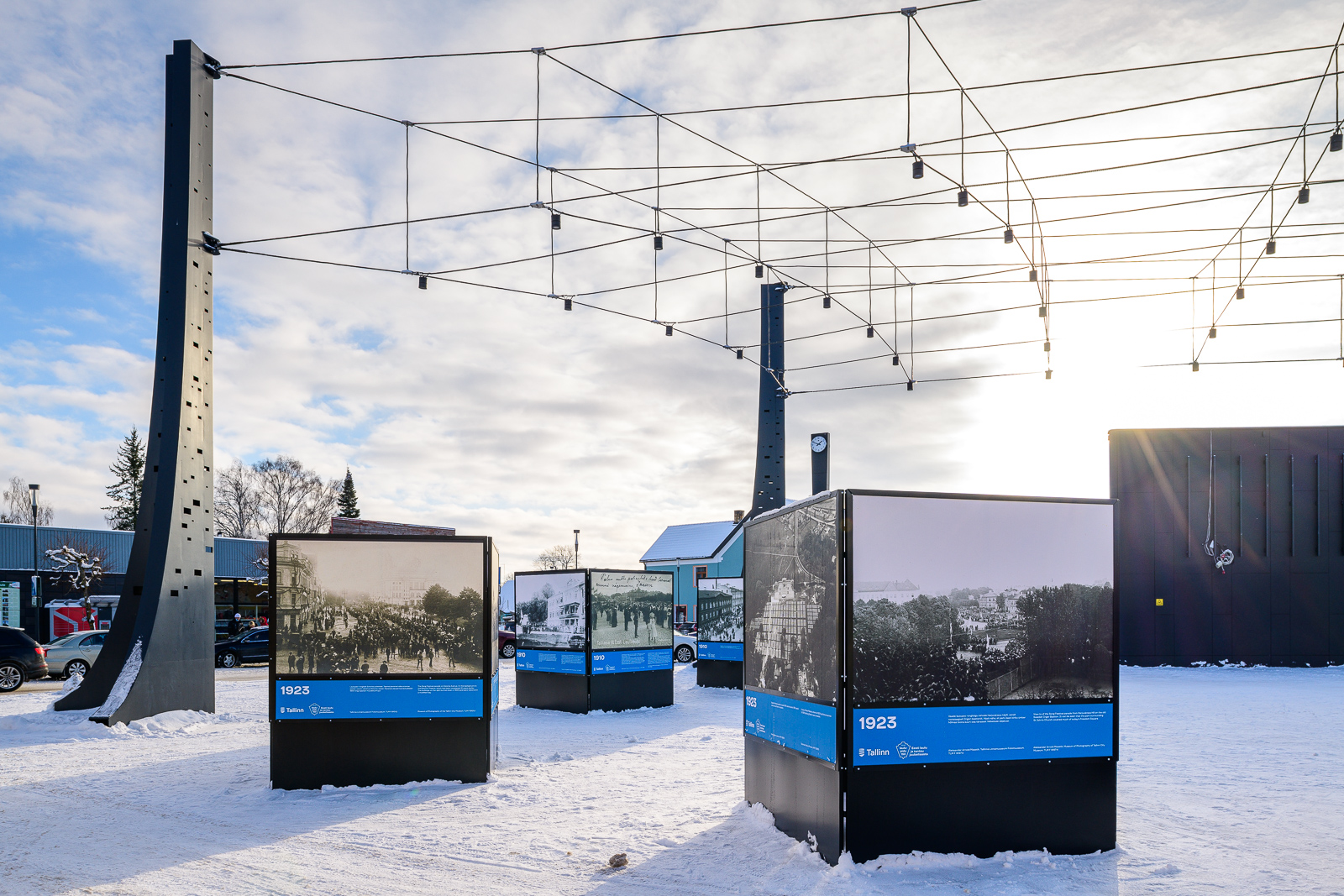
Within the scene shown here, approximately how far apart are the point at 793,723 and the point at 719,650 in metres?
15.3

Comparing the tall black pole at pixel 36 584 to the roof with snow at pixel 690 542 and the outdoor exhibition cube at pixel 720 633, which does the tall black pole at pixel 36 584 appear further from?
the roof with snow at pixel 690 542

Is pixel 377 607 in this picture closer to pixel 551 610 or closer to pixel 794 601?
pixel 794 601

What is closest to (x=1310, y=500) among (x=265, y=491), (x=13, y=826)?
(x=13, y=826)

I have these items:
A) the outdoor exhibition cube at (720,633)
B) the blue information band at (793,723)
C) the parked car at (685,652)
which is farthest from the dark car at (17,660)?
the blue information band at (793,723)

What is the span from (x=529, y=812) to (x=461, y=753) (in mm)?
1523

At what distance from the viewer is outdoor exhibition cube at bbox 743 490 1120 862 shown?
6781 millimetres

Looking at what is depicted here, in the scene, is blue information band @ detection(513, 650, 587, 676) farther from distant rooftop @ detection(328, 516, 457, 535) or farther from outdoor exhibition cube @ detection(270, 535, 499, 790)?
distant rooftop @ detection(328, 516, 457, 535)

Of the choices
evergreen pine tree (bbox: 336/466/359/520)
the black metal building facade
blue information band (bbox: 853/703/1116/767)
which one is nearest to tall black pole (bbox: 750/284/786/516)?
the black metal building facade

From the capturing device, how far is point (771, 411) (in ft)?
82.2

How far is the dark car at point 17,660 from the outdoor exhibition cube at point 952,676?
20.5m

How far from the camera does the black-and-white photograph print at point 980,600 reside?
691 cm

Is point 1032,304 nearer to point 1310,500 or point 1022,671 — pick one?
point 1022,671

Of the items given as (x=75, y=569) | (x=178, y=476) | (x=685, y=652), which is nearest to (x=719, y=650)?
(x=685, y=652)

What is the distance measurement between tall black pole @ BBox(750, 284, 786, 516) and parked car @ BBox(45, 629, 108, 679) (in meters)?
16.6
